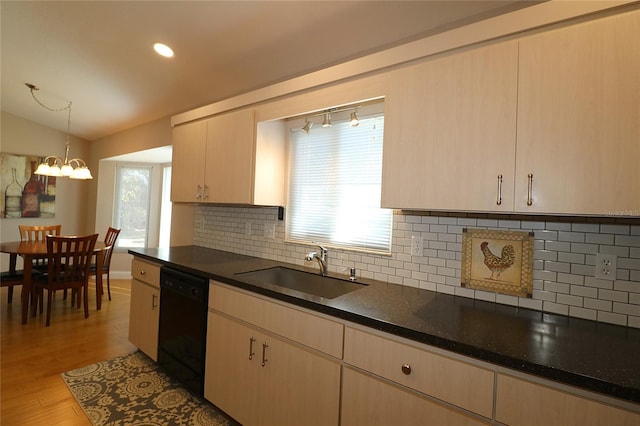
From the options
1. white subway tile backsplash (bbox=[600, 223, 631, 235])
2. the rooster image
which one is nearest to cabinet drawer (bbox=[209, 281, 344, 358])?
the rooster image

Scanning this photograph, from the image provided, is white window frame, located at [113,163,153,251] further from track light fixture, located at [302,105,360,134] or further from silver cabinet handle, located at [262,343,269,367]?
silver cabinet handle, located at [262,343,269,367]

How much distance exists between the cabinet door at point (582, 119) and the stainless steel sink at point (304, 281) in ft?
3.56

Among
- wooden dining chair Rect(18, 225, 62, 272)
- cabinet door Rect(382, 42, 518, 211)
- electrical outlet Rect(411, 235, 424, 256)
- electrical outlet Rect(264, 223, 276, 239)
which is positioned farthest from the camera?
wooden dining chair Rect(18, 225, 62, 272)

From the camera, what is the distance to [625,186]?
40.2 inches

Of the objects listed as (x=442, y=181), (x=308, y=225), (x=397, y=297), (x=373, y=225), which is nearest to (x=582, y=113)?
(x=442, y=181)

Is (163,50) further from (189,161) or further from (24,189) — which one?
(24,189)

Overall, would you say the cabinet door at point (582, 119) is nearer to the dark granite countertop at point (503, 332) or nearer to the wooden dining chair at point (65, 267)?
the dark granite countertop at point (503, 332)

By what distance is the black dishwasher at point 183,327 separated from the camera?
2002 mm

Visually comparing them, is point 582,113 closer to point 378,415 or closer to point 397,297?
point 397,297

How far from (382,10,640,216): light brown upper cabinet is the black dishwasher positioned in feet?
4.66

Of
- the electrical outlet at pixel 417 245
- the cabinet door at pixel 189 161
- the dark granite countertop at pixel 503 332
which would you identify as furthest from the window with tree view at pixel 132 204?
the electrical outlet at pixel 417 245

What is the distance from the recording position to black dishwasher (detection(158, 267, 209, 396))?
2002 millimetres

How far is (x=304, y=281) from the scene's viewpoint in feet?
6.97

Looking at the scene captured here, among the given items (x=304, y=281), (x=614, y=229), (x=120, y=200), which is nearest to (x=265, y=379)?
(x=304, y=281)
